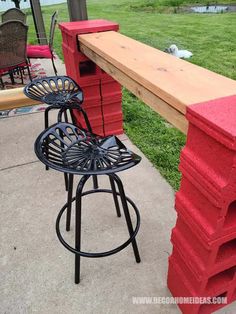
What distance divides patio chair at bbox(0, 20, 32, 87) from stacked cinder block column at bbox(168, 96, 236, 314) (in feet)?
12.2

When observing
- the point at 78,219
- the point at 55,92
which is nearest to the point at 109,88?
the point at 55,92

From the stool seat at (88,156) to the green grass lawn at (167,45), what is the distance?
45.9 inches

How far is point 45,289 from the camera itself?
1.86 m

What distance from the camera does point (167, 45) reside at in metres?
6.68

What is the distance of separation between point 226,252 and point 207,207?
0.36 m

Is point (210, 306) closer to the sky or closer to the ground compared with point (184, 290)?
closer to the ground

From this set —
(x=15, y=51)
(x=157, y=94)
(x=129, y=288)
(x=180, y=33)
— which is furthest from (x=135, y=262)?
(x=180, y=33)

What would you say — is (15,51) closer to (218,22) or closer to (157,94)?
(157,94)

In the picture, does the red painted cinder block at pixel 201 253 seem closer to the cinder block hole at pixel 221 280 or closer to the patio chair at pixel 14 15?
the cinder block hole at pixel 221 280

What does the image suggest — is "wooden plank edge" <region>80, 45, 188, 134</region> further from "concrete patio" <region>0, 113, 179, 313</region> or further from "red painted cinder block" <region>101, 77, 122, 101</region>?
"concrete patio" <region>0, 113, 179, 313</region>

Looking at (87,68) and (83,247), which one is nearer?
(83,247)

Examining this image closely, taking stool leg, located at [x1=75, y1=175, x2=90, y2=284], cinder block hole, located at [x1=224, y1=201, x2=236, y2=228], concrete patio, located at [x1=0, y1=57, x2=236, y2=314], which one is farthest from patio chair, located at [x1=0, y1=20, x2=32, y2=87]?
cinder block hole, located at [x1=224, y1=201, x2=236, y2=228]

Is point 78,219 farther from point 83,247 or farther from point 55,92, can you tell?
point 55,92

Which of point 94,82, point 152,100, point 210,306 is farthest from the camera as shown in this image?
point 94,82
